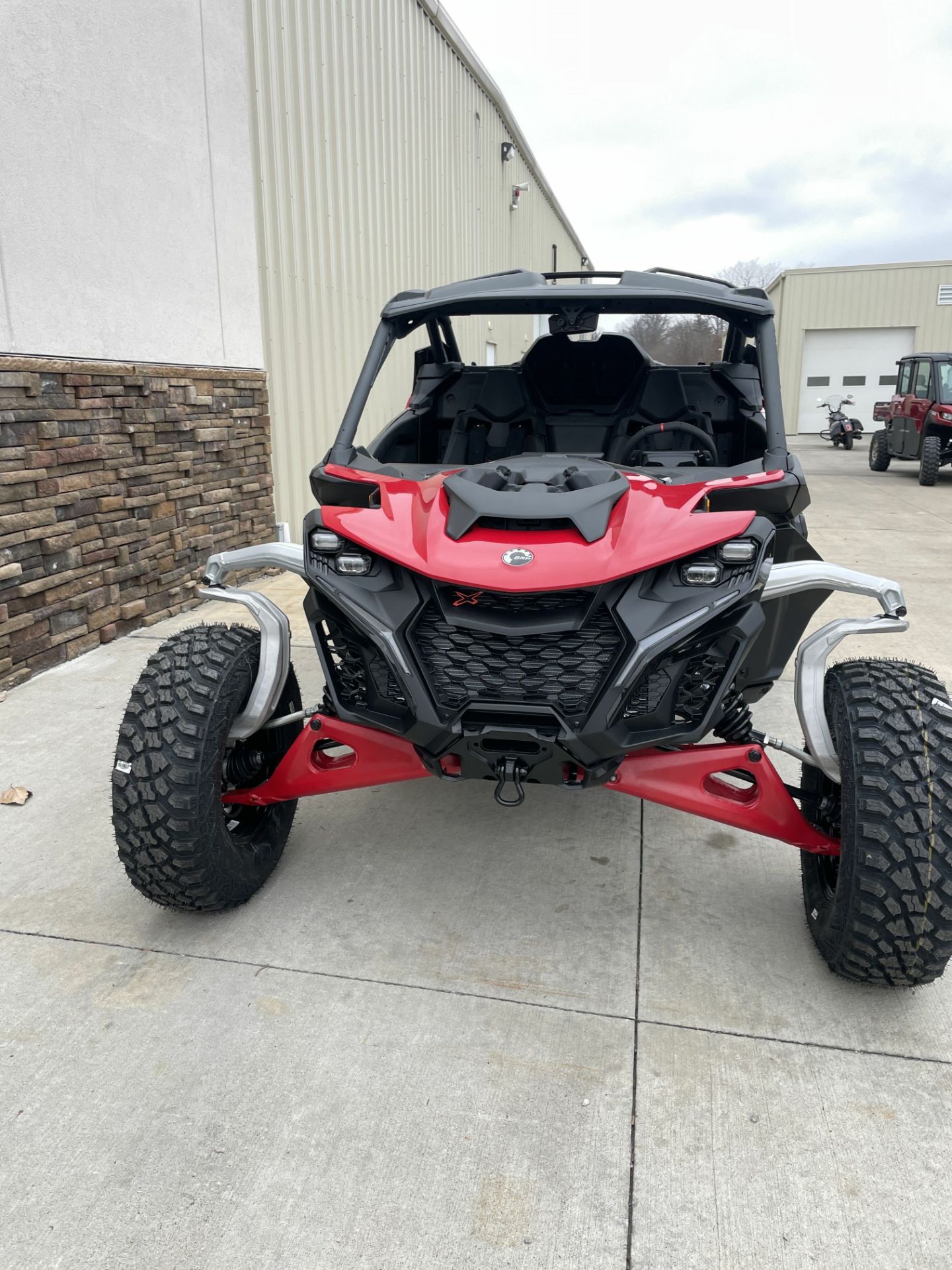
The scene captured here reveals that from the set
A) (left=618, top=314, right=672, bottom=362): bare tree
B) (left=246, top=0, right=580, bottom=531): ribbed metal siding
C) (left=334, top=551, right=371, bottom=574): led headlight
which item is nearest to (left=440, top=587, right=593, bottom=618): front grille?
(left=334, top=551, right=371, bottom=574): led headlight

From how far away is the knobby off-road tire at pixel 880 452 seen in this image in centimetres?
1606

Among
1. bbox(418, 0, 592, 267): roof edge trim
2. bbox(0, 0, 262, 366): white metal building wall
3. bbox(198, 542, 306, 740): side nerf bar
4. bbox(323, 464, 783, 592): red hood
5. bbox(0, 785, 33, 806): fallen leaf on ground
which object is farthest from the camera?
bbox(418, 0, 592, 267): roof edge trim

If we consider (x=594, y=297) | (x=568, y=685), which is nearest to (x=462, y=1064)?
(x=568, y=685)

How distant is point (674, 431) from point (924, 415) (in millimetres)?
12111

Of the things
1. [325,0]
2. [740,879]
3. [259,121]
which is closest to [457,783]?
[740,879]

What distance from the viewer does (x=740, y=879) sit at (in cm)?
289

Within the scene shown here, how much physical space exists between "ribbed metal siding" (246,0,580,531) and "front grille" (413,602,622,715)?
18.5ft

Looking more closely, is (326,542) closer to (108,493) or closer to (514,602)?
(514,602)

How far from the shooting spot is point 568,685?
7.04ft

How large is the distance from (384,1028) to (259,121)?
6731 millimetres

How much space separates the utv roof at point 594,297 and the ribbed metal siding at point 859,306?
2632cm

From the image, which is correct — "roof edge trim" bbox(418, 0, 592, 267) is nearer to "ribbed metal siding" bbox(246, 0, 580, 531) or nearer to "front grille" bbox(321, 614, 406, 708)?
"ribbed metal siding" bbox(246, 0, 580, 531)

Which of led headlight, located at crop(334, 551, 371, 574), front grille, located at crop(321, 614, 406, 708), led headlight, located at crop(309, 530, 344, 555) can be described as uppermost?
led headlight, located at crop(309, 530, 344, 555)

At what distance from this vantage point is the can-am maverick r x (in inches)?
83.4
